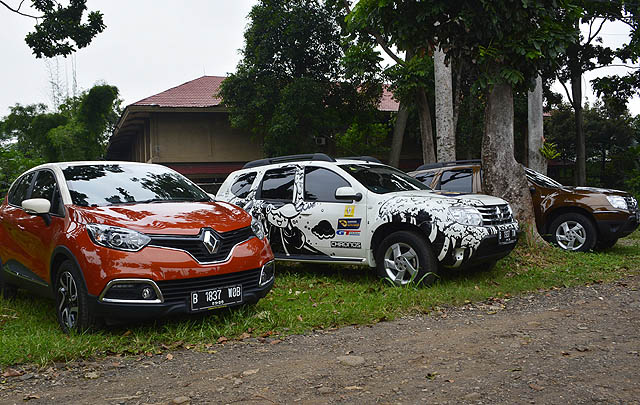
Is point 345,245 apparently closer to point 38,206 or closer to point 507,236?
point 507,236

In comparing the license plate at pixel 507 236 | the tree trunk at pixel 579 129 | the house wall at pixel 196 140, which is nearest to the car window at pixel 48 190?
the license plate at pixel 507 236

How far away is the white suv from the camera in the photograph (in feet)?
22.3

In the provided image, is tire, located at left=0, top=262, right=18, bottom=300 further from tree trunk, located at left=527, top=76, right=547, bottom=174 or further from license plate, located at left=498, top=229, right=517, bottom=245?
tree trunk, located at left=527, top=76, right=547, bottom=174

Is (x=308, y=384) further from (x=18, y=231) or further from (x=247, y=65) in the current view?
(x=247, y=65)

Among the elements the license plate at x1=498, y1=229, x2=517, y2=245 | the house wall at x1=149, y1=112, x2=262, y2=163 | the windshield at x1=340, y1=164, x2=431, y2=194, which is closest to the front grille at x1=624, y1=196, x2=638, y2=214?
the license plate at x1=498, y1=229, x2=517, y2=245

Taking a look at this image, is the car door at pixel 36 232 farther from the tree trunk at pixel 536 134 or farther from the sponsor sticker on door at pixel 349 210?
the tree trunk at pixel 536 134

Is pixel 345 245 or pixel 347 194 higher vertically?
pixel 347 194

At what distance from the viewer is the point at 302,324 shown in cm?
561

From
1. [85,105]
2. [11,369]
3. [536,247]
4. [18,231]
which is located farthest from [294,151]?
[11,369]

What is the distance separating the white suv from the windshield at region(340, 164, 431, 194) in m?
0.01

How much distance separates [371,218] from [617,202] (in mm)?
4877

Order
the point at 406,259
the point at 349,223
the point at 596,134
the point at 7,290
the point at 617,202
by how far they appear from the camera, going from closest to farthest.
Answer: the point at 7,290
the point at 406,259
the point at 349,223
the point at 617,202
the point at 596,134

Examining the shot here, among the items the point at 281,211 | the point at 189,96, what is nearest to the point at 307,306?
the point at 281,211

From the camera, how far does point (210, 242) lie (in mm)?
5234
